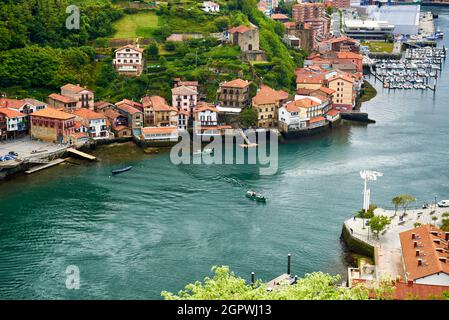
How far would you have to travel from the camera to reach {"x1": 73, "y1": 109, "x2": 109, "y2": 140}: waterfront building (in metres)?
22.5

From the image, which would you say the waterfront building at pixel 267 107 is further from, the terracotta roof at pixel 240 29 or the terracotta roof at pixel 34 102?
the terracotta roof at pixel 34 102

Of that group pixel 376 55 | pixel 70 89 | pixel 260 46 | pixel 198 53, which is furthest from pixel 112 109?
pixel 376 55

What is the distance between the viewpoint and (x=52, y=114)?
22344mm

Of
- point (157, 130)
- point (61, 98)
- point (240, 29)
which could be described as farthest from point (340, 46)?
point (61, 98)

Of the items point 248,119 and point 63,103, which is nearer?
point 63,103

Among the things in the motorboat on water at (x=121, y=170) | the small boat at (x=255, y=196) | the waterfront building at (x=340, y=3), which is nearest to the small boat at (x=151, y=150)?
the motorboat on water at (x=121, y=170)

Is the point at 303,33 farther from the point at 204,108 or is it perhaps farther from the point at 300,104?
the point at 204,108

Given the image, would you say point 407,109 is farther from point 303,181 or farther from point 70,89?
point 70,89

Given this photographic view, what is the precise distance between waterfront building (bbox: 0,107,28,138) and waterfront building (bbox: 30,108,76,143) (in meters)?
0.43

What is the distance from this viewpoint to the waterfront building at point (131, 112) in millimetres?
23312

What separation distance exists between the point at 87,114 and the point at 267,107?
5914 mm

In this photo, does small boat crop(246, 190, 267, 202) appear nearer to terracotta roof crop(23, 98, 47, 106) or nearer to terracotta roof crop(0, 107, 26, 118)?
terracotta roof crop(0, 107, 26, 118)

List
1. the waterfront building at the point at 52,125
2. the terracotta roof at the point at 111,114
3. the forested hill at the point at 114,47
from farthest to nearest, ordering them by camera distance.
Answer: the forested hill at the point at 114,47 → the terracotta roof at the point at 111,114 → the waterfront building at the point at 52,125

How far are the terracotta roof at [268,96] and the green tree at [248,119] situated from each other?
55cm
